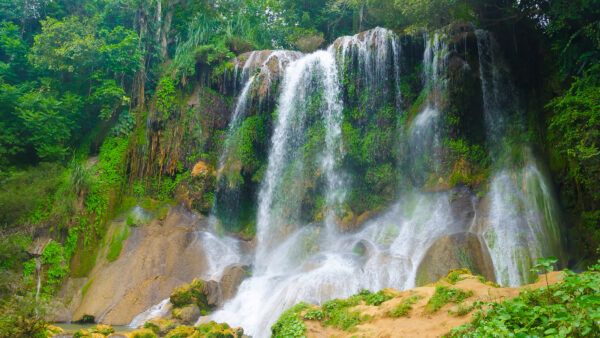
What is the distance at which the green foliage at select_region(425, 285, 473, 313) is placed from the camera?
4941 millimetres

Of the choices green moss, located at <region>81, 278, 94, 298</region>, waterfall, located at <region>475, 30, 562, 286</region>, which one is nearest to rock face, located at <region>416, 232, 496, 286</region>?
waterfall, located at <region>475, 30, 562, 286</region>

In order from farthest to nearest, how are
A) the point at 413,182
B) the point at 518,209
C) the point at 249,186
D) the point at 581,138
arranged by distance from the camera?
the point at 249,186 → the point at 413,182 → the point at 518,209 → the point at 581,138

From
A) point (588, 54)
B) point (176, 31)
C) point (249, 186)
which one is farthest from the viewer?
point (176, 31)

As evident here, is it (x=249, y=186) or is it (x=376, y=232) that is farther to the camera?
(x=249, y=186)

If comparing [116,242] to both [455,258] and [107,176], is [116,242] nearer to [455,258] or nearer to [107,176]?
[107,176]

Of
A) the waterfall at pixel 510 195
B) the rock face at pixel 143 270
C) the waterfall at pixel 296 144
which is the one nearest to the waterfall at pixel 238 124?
the waterfall at pixel 296 144

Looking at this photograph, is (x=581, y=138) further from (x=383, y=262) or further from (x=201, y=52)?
(x=201, y=52)

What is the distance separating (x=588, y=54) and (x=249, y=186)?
456 inches

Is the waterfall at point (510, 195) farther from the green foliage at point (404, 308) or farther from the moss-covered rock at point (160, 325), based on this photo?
the moss-covered rock at point (160, 325)

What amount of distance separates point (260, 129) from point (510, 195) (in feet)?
31.0

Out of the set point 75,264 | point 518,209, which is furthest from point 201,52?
point 518,209

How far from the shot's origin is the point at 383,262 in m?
9.19

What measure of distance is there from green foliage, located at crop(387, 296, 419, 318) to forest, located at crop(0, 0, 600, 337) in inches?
31.6

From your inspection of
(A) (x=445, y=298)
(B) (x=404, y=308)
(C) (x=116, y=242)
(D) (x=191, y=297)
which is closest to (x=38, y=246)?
(C) (x=116, y=242)
